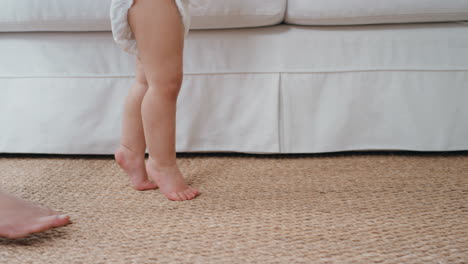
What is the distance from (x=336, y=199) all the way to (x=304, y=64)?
42cm

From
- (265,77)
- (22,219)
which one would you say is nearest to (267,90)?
(265,77)

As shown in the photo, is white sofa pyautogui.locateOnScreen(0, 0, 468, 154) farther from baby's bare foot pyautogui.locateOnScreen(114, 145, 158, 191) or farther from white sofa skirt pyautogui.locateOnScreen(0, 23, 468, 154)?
baby's bare foot pyautogui.locateOnScreen(114, 145, 158, 191)

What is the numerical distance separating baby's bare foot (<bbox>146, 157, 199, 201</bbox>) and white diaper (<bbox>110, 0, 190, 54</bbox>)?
0.87 feet

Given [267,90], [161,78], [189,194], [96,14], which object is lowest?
[189,194]

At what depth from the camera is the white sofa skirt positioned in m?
1.13

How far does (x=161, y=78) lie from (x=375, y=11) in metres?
0.60

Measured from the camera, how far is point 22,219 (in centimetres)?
72

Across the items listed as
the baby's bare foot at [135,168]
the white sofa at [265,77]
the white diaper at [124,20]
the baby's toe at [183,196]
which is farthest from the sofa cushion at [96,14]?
the baby's toe at [183,196]

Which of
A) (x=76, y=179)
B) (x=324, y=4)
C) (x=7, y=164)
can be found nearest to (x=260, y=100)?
(x=324, y=4)

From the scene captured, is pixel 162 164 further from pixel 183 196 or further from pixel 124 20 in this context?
pixel 124 20

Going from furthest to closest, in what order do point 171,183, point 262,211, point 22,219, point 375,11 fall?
point 375,11 < point 171,183 < point 262,211 < point 22,219

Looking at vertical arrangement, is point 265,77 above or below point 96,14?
below

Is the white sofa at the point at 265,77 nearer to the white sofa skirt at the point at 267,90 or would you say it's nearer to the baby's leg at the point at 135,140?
the white sofa skirt at the point at 267,90

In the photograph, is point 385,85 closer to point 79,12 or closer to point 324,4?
point 324,4
